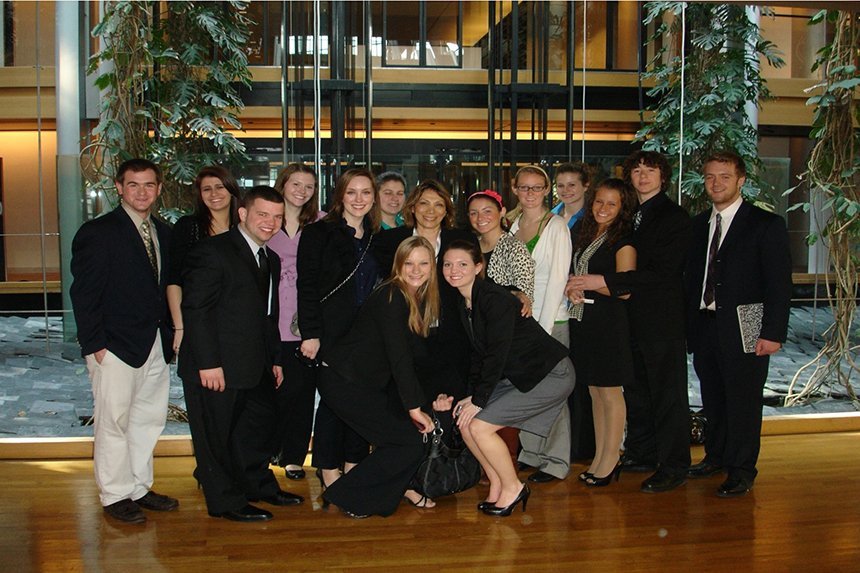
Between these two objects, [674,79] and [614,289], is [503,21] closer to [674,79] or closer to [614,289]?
[674,79]

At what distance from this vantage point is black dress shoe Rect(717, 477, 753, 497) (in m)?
4.79

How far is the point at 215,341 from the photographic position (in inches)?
168

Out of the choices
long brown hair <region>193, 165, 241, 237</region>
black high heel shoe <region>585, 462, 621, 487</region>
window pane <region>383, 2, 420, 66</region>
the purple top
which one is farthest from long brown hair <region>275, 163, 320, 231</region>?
black high heel shoe <region>585, 462, 621, 487</region>

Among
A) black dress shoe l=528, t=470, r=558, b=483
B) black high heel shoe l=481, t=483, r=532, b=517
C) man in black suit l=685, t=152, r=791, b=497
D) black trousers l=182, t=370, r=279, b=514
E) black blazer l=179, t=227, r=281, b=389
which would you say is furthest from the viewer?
black dress shoe l=528, t=470, r=558, b=483


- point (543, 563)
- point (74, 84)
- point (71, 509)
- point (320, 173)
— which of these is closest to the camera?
point (543, 563)

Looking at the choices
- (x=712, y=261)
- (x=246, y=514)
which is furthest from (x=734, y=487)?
(x=246, y=514)

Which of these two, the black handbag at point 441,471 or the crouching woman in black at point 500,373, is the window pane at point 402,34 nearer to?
the crouching woman in black at point 500,373

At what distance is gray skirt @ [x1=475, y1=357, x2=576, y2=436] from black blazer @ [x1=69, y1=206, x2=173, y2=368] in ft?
5.37

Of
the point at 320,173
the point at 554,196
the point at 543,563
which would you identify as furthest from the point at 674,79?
the point at 543,563

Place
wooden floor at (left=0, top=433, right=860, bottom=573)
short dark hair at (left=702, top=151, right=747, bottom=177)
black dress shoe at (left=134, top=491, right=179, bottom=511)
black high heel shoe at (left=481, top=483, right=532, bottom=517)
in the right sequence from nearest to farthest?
wooden floor at (left=0, top=433, right=860, bottom=573)
black high heel shoe at (left=481, top=483, right=532, bottom=517)
black dress shoe at (left=134, top=491, right=179, bottom=511)
short dark hair at (left=702, top=151, right=747, bottom=177)

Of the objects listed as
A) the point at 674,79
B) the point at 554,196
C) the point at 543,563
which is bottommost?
the point at 543,563

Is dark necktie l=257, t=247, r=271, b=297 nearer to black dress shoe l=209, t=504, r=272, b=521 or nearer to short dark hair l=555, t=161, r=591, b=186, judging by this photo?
black dress shoe l=209, t=504, r=272, b=521

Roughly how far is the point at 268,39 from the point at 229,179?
1.46m

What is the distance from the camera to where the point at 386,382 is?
14.6ft
